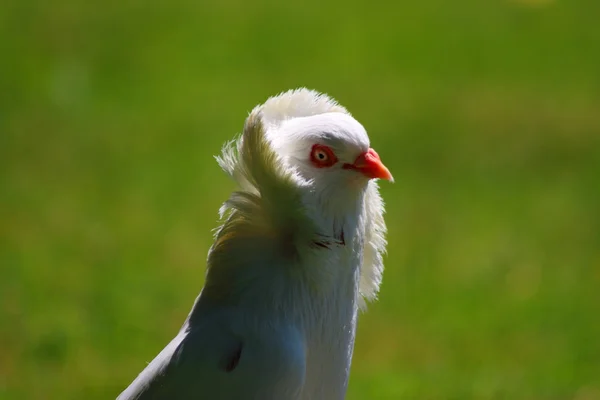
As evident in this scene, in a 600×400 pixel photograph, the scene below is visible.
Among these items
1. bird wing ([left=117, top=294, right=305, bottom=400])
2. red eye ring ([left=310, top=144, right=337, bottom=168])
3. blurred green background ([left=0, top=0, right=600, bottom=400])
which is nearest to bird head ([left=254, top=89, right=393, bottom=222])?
red eye ring ([left=310, top=144, right=337, bottom=168])

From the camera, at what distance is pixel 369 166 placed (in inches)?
88.0

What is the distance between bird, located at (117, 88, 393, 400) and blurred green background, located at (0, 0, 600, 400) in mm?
1667

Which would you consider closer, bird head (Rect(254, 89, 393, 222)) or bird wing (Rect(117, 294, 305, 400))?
bird wing (Rect(117, 294, 305, 400))

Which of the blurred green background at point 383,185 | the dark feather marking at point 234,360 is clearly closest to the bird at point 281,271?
the dark feather marking at point 234,360

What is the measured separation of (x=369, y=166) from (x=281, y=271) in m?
0.33

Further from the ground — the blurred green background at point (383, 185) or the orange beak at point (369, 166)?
the orange beak at point (369, 166)

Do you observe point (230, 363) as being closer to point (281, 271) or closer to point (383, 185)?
point (281, 271)

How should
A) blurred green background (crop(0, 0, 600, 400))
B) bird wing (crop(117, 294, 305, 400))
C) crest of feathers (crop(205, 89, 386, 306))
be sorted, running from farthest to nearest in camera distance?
blurred green background (crop(0, 0, 600, 400)) < crest of feathers (crop(205, 89, 386, 306)) < bird wing (crop(117, 294, 305, 400))

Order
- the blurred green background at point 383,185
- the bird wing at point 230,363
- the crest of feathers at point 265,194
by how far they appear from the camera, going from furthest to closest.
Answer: the blurred green background at point 383,185, the crest of feathers at point 265,194, the bird wing at point 230,363

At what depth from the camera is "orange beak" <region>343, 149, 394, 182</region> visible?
2.23 meters

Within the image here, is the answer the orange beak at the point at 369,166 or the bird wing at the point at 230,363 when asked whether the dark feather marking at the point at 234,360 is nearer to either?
the bird wing at the point at 230,363

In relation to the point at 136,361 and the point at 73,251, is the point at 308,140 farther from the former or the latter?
the point at 73,251

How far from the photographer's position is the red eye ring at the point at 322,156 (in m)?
2.25

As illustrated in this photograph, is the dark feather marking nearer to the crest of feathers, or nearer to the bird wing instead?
the bird wing
